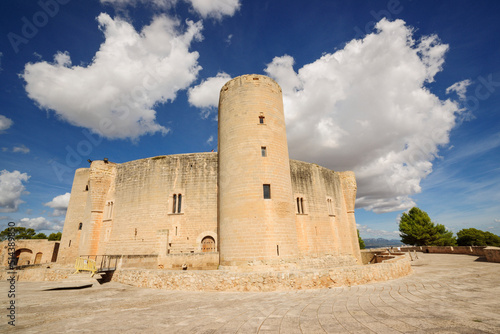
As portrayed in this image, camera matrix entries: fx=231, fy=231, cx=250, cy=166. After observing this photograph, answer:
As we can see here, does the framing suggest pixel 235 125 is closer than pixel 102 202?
Yes

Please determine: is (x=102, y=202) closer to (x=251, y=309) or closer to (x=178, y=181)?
(x=178, y=181)

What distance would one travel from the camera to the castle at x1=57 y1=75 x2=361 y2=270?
1357cm

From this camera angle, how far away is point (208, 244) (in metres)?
18.3

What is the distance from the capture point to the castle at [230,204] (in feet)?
44.5

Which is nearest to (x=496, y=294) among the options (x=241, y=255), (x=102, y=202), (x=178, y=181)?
(x=241, y=255)

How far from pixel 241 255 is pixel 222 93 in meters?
11.2

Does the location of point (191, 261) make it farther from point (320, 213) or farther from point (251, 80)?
point (320, 213)

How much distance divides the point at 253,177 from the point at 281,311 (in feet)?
27.6

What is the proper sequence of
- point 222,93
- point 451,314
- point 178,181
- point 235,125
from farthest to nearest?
point 178,181, point 222,93, point 235,125, point 451,314

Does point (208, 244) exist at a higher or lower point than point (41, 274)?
Answer: higher

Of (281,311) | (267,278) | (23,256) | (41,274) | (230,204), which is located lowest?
(281,311)

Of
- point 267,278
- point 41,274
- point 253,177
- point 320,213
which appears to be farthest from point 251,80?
point 41,274

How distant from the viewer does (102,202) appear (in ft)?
71.6

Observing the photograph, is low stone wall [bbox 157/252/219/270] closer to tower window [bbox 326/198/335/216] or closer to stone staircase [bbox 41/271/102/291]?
stone staircase [bbox 41/271/102/291]
